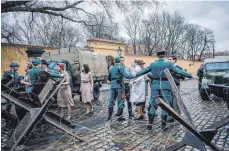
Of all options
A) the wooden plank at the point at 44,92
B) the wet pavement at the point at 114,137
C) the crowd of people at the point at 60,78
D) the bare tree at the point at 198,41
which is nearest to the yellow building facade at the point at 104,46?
the crowd of people at the point at 60,78

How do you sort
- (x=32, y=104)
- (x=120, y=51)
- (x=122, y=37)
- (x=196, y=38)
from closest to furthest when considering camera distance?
1. (x=32, y=104)
2. (x=120, y=51)
3. (x=122, y=37)
4. (x=196, y=38)

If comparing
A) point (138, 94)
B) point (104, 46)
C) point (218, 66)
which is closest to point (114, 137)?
point (138, 94)

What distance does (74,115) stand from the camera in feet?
31.0

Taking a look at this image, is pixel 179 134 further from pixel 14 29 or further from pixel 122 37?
pixel 122 37

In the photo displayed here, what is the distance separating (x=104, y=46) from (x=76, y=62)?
13724mm

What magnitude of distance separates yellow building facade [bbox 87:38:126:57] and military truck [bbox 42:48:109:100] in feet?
28.2

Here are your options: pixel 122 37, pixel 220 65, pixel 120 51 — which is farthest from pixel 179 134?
pixel 122 37

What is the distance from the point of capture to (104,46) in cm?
2809

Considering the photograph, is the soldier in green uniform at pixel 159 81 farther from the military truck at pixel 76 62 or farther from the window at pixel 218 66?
the window at pixel 218 66

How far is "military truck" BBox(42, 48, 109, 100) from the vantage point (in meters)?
13.8

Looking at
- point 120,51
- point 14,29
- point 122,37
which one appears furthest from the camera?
point 122,37

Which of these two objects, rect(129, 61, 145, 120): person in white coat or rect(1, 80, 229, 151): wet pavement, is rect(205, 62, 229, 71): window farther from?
rect(129, 61, 145, 120): person in white coat

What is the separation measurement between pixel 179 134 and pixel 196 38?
69.5 m

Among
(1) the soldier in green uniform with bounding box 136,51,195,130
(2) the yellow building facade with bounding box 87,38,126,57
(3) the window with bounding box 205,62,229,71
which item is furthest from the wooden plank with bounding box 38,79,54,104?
(2) the yellow building facade with bounding box 87,38,126,57
